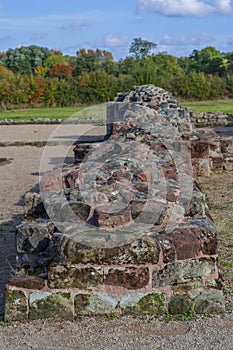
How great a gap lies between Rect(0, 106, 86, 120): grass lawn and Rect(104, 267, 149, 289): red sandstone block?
2105 cm

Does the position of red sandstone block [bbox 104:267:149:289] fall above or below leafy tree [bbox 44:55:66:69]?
below

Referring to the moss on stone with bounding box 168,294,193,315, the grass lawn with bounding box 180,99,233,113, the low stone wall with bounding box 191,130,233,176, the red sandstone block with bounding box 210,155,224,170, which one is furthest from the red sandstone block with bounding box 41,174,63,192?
the grass lawn with bounding box 180,99,233,113

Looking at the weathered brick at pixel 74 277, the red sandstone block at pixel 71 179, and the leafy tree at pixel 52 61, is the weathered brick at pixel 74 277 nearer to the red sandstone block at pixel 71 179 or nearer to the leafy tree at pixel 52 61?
the red sandstone block at pixel 71 179

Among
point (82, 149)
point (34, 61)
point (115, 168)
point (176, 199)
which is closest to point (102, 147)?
point (82, 149)

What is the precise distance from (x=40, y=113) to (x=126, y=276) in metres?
24.5

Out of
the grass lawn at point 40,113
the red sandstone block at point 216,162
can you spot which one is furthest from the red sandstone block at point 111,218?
the grass lawn at point 40,113

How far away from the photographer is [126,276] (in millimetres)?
4086

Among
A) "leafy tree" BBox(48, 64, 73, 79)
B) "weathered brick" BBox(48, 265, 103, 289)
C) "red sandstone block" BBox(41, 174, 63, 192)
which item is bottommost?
"weathered brick" BBox(48, 265, 103, 289)

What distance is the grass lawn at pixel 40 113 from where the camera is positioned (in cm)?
2585

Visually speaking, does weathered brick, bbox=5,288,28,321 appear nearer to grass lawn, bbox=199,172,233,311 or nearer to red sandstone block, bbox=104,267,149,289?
red sandstone block, bbox=104,267,149,289

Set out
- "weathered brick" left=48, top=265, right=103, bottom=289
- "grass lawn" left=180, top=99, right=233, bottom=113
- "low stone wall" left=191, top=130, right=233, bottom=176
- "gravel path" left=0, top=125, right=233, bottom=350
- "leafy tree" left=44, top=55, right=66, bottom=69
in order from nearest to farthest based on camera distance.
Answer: "gravel path" left=0, top=125, right=233, bottom=350 < "weathered brick" left=48, top=265, right=103, bottom=289 < "low stone wall" left=191, top=130, right=233, bottom=176 < "grass lawn" left=180, top=99, right=233, bottom=113 < "leafy tree" left=44, top=55, right=66, bottom=69

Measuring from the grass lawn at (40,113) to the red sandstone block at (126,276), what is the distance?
69.1 feet

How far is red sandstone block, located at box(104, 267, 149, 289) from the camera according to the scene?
13.4ft

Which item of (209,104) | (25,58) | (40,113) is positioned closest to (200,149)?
(40,113)
